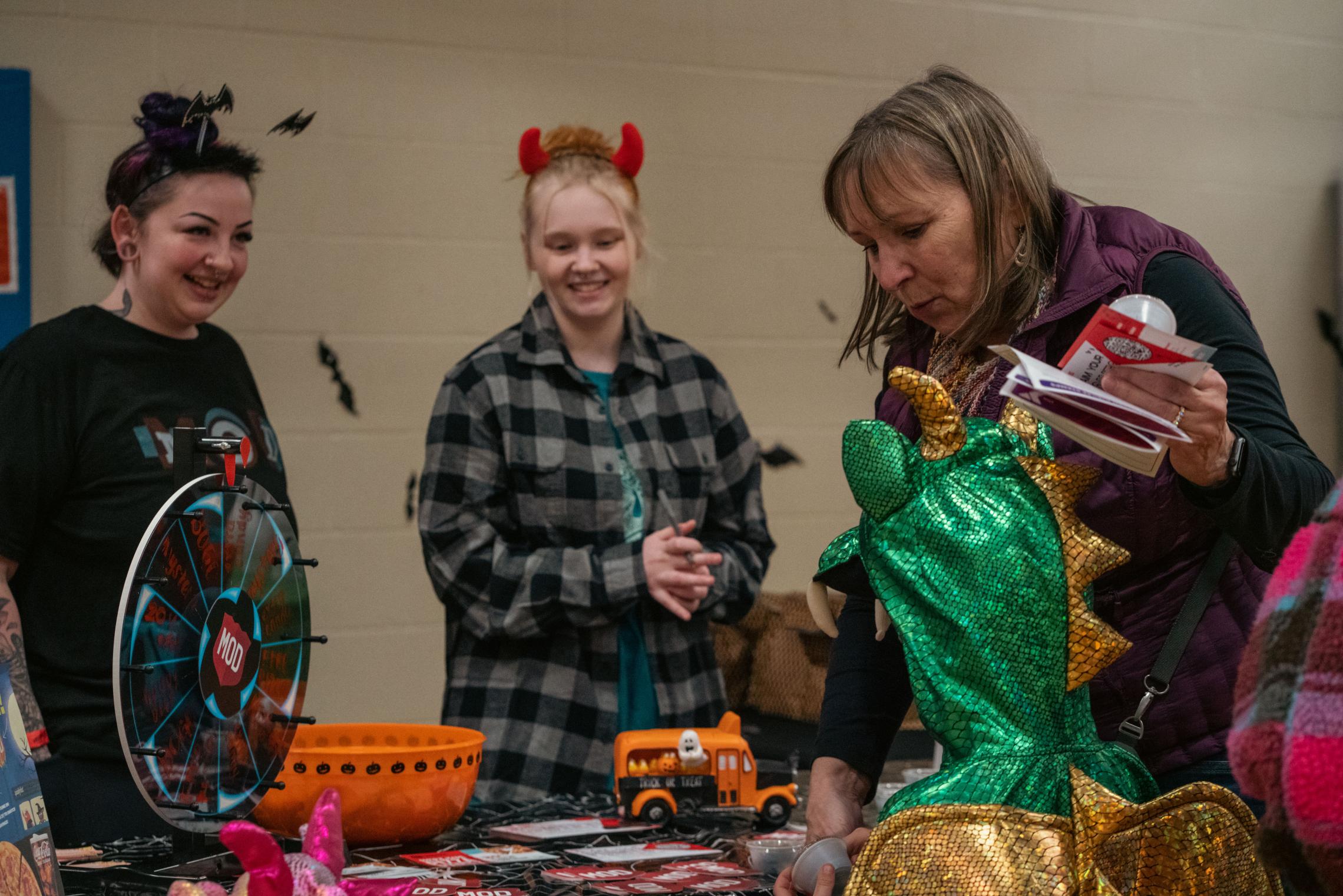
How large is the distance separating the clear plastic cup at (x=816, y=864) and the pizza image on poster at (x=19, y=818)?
524mm

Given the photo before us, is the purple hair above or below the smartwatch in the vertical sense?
above

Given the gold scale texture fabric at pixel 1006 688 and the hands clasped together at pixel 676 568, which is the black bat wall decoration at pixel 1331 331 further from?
the gold scale texture fabric at pixel 1006 688

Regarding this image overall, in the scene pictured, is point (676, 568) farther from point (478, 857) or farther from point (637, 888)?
point (637, 888)

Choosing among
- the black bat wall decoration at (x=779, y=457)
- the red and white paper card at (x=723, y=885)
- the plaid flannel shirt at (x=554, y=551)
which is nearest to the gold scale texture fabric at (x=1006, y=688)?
the red and white paper card at (x=723, y=885)

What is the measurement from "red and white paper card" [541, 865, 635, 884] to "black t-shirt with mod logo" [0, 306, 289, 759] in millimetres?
777

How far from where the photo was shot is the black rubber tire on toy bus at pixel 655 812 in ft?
4.59

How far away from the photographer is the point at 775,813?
140 cm

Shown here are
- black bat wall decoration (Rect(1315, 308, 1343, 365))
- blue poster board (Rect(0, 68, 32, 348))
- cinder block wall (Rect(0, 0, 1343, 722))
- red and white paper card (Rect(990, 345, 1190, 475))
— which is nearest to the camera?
red and white paper card (Rect(990, 345, 1190, 475))

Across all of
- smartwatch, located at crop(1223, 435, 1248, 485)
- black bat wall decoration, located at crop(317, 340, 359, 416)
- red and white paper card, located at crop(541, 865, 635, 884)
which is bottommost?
red and white paper card, located at crop(541, 865, 635, 884)

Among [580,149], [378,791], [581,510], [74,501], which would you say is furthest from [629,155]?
[378,791]

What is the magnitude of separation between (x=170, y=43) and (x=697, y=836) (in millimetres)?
2262

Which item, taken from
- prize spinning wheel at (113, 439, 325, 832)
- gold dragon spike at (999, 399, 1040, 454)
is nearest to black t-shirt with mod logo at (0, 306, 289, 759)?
prize spinning wheel at (113, 439, 325, 832)

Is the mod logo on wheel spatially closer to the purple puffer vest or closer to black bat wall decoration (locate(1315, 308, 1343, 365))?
the purple puffer vest

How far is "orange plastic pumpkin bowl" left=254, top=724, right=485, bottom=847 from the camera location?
1253 millimetres
